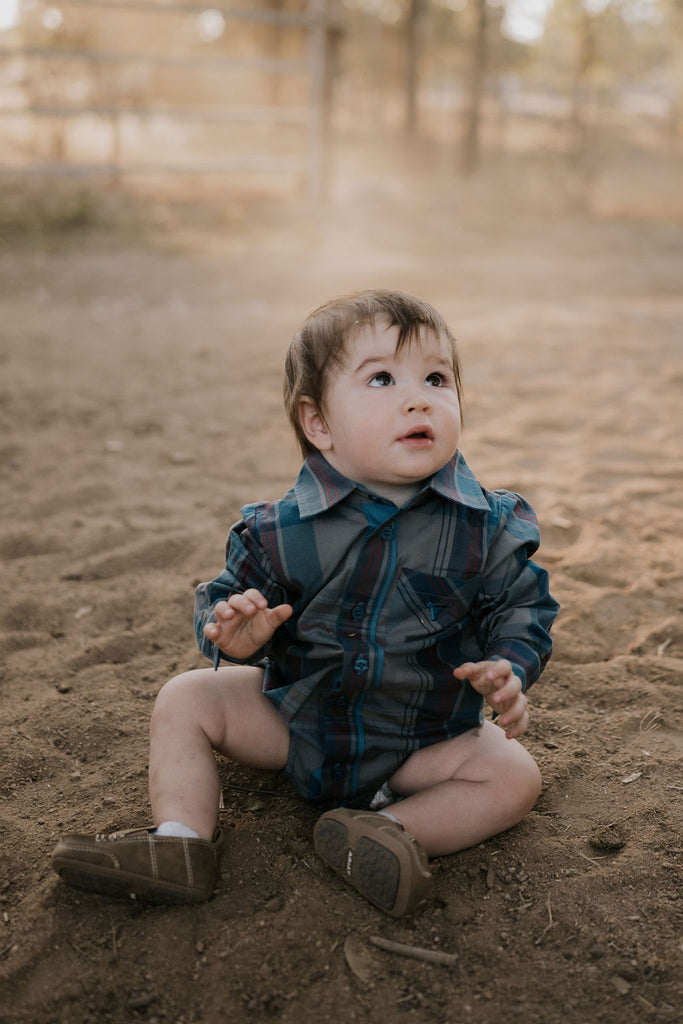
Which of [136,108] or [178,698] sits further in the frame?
[136,108]

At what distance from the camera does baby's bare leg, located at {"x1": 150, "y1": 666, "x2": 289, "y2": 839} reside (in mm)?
1677

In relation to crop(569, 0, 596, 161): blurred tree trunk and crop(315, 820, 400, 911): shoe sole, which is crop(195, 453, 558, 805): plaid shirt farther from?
crop(569, 0, 596, 161): blurred tree trunk

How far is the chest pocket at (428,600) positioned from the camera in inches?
68.1

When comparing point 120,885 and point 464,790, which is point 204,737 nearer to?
point 120,885

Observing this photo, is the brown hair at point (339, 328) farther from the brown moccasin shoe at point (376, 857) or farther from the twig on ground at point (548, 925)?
the twig on ground at point (548, 925)

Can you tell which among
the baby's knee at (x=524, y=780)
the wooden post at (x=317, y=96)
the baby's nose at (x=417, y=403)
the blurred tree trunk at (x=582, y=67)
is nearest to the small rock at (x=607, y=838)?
the baby's knee at (x=524, y=780)

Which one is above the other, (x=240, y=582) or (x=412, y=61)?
(x=412, y=61)

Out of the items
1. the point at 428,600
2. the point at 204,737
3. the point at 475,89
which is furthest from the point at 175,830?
the point at 475,89

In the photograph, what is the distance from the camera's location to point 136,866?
1.55m

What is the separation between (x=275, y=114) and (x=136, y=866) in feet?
31.0

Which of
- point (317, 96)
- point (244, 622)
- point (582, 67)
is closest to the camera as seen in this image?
point (244, 622)

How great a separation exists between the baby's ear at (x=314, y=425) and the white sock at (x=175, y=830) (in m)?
0.72

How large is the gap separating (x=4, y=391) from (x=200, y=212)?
6.08 m

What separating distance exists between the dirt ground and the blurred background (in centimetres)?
430
